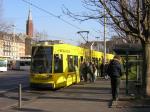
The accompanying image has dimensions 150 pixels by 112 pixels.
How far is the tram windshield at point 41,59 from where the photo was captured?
28591mm

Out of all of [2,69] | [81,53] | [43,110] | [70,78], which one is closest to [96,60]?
[81,53]

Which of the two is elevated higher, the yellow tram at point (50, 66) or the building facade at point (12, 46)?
the building facade at point (12, 46)

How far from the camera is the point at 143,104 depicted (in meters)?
17.4

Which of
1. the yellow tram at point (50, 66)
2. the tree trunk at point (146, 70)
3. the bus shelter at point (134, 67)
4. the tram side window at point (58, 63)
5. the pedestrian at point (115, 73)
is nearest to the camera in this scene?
the pedestrian at point (115, 73)

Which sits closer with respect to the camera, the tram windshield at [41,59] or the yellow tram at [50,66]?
the yellow tram at [50,66]

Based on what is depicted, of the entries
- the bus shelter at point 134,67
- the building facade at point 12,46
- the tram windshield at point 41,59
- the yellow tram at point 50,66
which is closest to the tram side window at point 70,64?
the yellow tram at point 50,66

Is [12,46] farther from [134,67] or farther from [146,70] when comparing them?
[146,70]

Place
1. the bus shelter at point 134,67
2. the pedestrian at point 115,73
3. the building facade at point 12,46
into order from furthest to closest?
the building facade at point 12,46 < the bus shelter at point 134,67 < the pedestrian at point 115,73

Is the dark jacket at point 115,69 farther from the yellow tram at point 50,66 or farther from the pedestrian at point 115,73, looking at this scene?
the yellow tram at point 50,66

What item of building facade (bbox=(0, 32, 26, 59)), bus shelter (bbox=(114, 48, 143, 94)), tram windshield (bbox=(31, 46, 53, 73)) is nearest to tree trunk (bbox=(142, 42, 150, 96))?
bus shelter (bbox=(114, 48, 143, 94))

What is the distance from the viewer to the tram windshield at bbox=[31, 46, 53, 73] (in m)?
28.6

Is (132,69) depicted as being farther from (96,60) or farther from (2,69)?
(2,69)

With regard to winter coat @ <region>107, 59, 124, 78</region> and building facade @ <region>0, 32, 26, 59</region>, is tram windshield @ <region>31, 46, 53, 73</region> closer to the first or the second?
winter coat @ <region>107, 59, 124, 78</region>

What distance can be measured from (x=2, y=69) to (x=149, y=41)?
63.0 m
